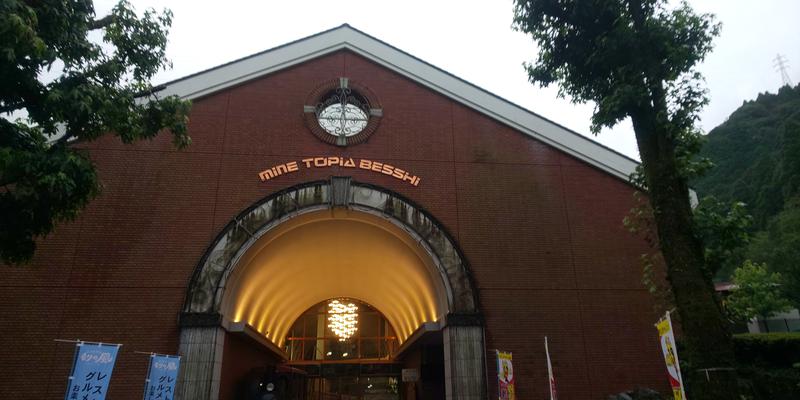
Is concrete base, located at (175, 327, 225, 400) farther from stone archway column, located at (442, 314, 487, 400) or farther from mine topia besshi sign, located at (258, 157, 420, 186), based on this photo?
stone archway column, located at (442, 314, 487, 400)

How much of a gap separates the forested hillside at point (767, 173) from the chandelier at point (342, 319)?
18.4 metres

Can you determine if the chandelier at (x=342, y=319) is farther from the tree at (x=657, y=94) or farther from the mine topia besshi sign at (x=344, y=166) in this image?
the tree at (x=657, y=94)

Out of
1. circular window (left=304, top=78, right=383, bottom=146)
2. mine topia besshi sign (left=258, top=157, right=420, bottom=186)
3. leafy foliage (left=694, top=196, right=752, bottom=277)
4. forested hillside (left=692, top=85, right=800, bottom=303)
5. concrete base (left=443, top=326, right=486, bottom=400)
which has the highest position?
forested hillside (left=692, top=85, right=800, bottom=303)

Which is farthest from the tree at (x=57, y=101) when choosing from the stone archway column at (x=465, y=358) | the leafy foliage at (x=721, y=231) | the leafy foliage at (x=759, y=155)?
the leafy foliage at (x=759, y=155)

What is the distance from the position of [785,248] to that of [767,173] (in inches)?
338

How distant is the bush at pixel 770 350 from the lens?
12.8 meters

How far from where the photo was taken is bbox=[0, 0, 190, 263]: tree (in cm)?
668

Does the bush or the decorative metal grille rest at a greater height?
the decorative metal grille

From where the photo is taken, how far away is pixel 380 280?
17891mm

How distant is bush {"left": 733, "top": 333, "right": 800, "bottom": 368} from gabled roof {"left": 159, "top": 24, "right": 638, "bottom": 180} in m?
5.46

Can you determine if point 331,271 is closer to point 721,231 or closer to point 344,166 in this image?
point 344,166

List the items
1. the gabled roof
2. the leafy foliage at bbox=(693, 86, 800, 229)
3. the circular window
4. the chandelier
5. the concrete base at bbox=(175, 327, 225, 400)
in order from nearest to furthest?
the concrete base at bbox=(175, 327, 225, 400)
the circular window
the gabled roof
the chandelier
the leafy foliage at bbox=(693, 86, 800, 229)

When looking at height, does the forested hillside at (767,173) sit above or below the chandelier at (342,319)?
above

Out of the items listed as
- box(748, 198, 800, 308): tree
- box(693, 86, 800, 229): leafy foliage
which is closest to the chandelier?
box(693, 86, 800, 229): leafy foliage
